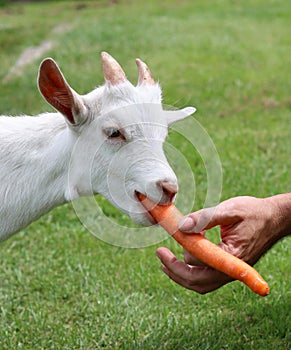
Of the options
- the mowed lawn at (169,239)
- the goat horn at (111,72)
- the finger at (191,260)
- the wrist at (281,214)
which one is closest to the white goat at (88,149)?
the goat horn at (111,72)

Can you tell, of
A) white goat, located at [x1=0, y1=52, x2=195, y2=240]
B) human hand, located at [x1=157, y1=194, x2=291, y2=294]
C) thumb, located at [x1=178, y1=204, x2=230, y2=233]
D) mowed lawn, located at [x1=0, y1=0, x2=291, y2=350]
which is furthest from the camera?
mowed lawn, located at [x1=0, y1=0, x2=291, y2=350]

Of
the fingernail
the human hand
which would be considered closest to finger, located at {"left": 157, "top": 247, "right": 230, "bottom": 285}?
the human hand

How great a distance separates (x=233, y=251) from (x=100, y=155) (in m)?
0.66

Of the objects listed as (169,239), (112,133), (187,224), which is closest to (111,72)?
(112,133)

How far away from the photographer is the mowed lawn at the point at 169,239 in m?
3.52

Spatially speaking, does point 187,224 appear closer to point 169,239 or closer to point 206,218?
point 206,218

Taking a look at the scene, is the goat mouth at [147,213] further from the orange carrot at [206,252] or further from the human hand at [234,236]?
the human hand at [234,236]

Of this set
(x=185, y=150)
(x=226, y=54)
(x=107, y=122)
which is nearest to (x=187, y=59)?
(x=226, y=54)

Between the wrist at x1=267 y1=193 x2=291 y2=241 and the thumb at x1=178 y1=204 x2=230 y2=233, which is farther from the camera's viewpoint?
the wrist at x1=267 y1=193 x2=291 y2=241

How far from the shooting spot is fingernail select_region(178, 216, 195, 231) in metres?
2.68

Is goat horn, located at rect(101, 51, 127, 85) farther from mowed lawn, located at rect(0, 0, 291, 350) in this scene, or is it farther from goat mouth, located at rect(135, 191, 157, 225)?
mowed lawn, located at rect(0, 0, 291, 350)

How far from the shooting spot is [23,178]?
9.51ft

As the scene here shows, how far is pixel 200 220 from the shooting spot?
2.71 m

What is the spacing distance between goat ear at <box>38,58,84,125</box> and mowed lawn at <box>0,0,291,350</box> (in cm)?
65
